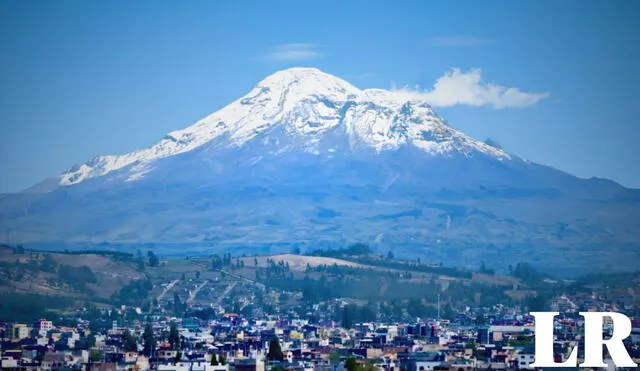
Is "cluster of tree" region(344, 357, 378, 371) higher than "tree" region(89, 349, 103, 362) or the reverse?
the reverse

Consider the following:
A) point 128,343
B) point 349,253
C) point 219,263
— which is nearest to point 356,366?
point 128,343

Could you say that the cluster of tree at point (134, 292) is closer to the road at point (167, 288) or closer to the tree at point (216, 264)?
the road at point (167, 288)

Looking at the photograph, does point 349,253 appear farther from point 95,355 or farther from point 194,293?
point 95,355

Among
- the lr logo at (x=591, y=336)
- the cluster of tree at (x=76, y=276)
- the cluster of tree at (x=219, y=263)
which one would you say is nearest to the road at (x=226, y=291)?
the cluster of tree at (x=219, y=263)

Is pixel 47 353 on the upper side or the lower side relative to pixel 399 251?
lower

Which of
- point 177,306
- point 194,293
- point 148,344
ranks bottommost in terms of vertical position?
point 148,344

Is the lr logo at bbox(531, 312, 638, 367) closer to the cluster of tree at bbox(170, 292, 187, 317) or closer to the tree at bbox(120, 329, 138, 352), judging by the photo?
the tree at bbox(120, 329, 138, 352)

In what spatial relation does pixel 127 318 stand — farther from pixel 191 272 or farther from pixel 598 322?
pixel 598 322

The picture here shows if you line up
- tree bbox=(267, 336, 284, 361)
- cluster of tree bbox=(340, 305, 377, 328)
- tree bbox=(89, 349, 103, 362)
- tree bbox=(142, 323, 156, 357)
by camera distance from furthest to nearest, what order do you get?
cluster of tree bbox=(340, 305, 377, 328)
tree bbox=(142, 323, 156, 357)
tree bbox=(89, 349, 103, 362)
tree bbox=(267, 336, 284, 361)

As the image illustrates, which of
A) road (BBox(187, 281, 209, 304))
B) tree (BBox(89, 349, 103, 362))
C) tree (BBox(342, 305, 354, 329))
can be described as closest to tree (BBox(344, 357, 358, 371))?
tree (BBox(89, 349, 103, 362))

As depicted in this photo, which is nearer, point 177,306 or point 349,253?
point 177,306

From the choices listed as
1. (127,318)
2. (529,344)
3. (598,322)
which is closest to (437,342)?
(529,344)
